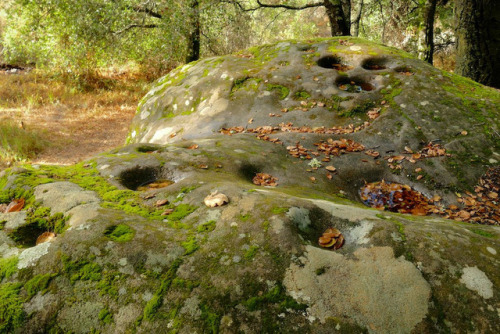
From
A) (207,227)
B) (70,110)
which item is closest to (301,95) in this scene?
(207,227)

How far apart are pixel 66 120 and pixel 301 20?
1573 cm

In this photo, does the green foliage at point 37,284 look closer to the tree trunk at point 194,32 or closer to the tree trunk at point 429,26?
the tree trunk at point 429,26

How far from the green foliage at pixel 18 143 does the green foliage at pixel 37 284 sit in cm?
735

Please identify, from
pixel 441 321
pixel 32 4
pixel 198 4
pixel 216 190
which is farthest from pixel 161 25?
pixel 441 321

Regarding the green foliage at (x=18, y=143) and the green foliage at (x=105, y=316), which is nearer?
the green foliage at (x=105, y=316)

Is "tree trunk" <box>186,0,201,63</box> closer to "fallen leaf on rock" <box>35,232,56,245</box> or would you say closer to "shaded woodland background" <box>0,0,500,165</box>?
"shaded woodland background" <box>0,0,500,165</box>

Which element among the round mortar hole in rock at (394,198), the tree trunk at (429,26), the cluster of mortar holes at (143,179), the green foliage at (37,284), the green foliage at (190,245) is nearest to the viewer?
the green foliage at (37,284)

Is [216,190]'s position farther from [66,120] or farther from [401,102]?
[66,120]

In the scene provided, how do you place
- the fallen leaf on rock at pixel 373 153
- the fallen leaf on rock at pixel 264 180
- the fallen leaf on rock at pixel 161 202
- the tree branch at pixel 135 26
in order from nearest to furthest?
the fallen leaf on rock at pixel 161 202 < the fallen leaf on rock at pixel 264 180 < the fallen leaf on rock at pixel 373 153 < the tree branch at pixel 135 26

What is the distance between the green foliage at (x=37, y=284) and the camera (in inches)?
69.6

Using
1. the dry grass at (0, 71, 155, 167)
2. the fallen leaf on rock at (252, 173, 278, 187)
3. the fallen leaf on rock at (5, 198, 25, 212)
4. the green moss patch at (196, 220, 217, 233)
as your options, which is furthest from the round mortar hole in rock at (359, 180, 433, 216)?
the dry grass at (0, 71, 155, 167)

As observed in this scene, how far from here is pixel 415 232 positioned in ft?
7.42

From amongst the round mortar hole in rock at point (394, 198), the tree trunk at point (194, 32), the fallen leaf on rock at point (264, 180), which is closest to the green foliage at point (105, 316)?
the fallen leaf on rock at point (264, 180)

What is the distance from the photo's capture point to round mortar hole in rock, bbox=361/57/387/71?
7051 millimetres
